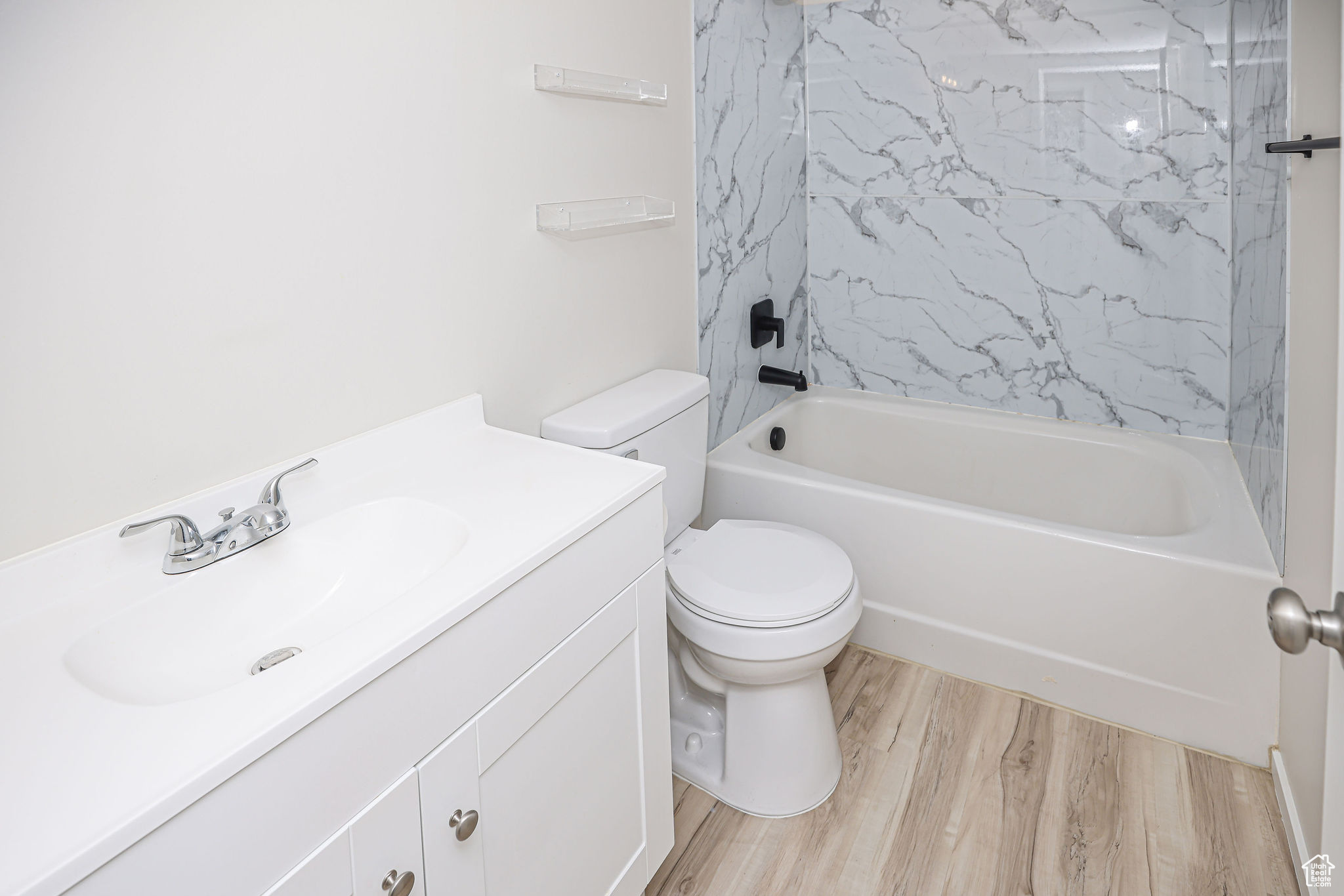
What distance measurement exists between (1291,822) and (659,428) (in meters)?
1.45

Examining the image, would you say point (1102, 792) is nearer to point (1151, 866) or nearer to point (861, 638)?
point (1151, 866)

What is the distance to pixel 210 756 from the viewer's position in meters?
0.73

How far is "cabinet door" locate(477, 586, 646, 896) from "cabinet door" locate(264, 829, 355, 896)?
21 centimetres

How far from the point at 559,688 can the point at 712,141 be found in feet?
5.31

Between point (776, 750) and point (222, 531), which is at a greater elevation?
point (222, 531)

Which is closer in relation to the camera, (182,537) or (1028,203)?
(182,537)

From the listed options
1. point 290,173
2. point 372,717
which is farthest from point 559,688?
point 290,173

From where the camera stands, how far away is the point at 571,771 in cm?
122

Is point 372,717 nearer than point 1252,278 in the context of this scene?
Yes

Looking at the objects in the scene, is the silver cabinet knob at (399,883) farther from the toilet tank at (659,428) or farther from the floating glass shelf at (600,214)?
the floating glass shelf at (600,214)

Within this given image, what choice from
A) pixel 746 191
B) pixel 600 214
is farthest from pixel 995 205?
pixel 600 214

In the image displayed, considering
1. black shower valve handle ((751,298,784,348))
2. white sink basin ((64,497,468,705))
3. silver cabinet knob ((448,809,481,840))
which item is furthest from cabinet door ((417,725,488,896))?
black shower valve handle ((751,298,784,348))

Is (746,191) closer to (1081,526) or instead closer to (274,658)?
(1081,526)

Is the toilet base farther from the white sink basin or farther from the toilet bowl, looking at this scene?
the white sink basin
